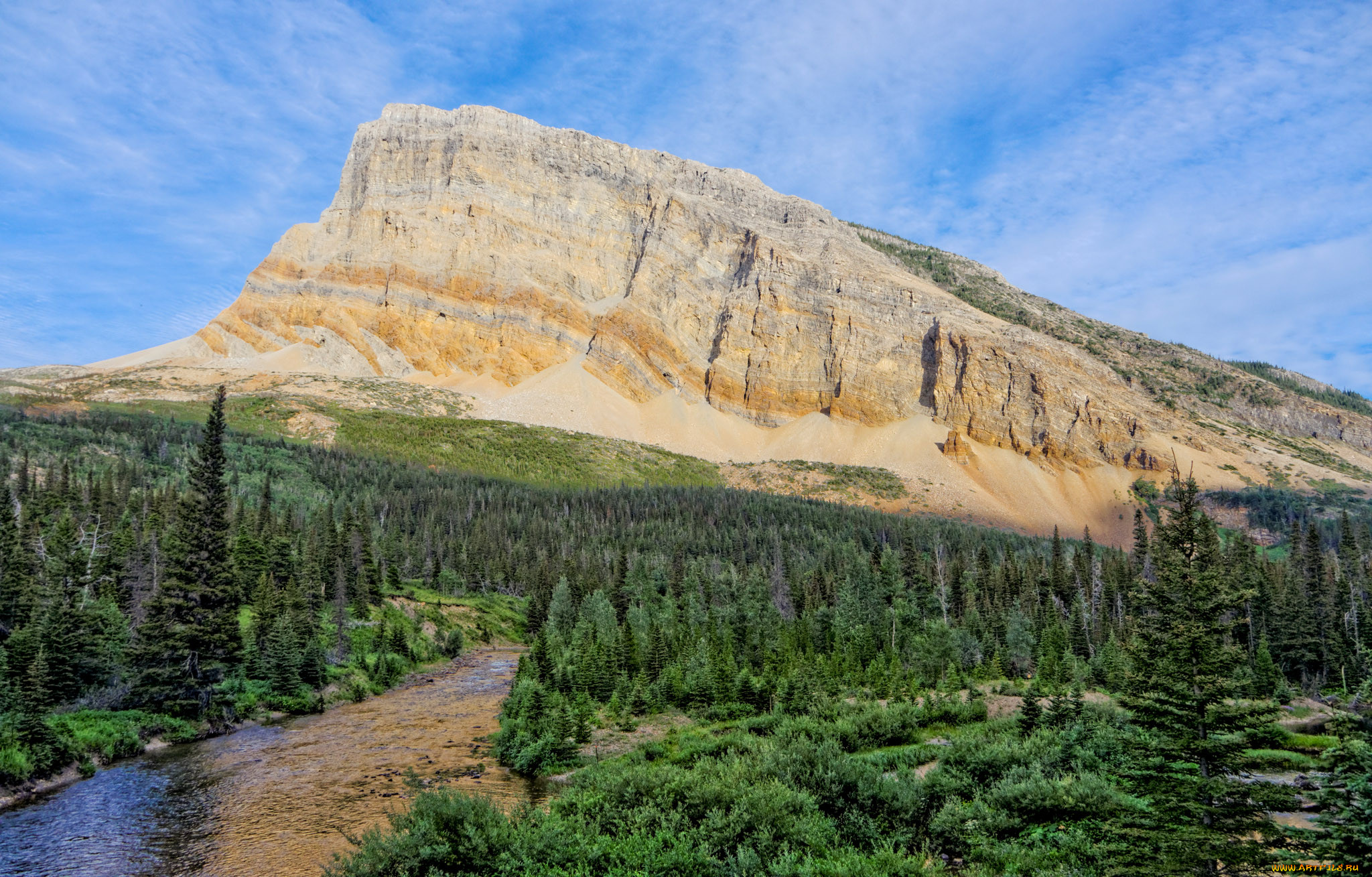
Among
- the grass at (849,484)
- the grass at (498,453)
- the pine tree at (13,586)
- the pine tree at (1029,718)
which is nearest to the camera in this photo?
the pine tree at (1029,718)

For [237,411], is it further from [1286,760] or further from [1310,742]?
[1286,760]

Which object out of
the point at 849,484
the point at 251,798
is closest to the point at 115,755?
the point at 251,798

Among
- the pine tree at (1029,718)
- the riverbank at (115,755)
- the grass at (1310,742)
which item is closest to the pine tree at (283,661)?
the riverbank at (115,755)

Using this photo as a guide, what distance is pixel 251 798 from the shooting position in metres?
29.2

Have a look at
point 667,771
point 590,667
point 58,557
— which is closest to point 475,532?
point 58,557

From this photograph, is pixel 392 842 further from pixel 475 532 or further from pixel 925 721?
pixel 475 532

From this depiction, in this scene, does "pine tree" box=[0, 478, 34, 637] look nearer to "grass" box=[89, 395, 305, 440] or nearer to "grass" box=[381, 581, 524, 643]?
"grass" box=[381, 581, 524, 643]

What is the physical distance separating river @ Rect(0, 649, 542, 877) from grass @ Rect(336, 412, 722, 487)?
433 feet

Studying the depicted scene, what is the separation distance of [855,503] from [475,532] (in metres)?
102

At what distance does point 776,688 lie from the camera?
45.6m

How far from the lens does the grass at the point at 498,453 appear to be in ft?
576

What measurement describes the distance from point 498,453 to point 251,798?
161 m

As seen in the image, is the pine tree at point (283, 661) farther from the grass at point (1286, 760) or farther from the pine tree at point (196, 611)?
the grass at point (1286, 760)

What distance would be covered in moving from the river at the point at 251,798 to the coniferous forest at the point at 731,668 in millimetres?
2554
